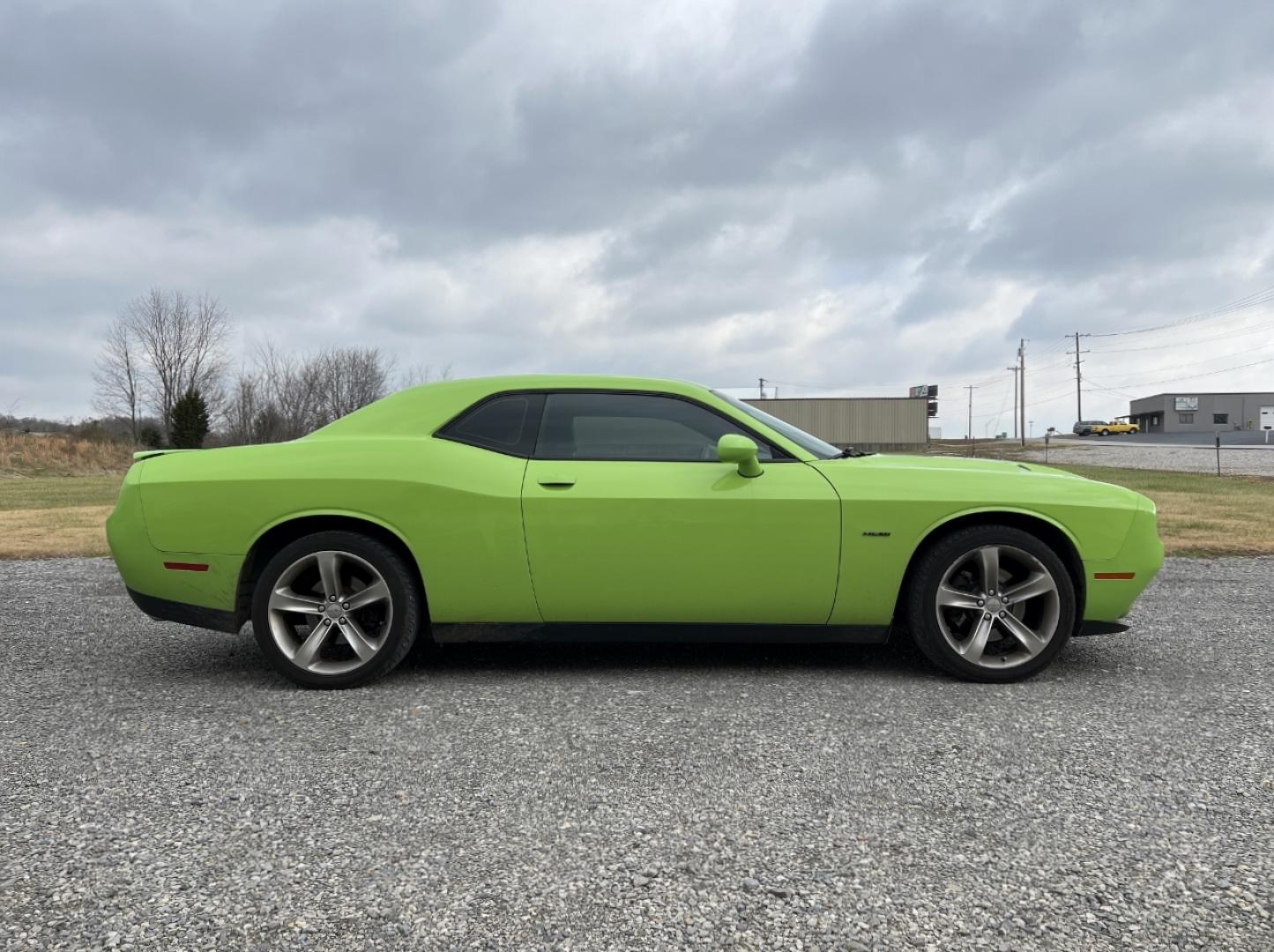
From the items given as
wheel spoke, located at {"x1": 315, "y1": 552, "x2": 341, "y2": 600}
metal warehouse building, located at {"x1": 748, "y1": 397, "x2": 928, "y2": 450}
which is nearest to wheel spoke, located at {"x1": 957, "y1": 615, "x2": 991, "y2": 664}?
wheel spoke, located at {"x1": 315, "y1": 552, "x2": 341, "y2": 600}

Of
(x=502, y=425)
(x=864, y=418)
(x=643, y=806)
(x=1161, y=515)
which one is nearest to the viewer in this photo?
(x=643, y=806)

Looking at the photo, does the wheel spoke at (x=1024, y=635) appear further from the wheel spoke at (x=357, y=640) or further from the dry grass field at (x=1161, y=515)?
the dry grass field at (x=1161, y=515)

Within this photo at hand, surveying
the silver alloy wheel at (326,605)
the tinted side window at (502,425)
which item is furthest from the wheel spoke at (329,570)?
the tinted side window at (502,425)

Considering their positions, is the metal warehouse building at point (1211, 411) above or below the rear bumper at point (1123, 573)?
above

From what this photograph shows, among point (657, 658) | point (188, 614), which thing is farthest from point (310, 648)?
point (657, 658)

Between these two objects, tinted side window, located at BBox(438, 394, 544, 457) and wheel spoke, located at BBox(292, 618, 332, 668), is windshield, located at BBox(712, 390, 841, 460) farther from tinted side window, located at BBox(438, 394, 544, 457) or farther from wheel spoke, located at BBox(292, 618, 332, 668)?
wheel spoke, located at BBox(292, 618, 332, 668)

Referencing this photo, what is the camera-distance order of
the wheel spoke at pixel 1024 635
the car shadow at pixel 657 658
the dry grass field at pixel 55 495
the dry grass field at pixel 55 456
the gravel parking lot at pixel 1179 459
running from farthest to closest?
the dry grass field at pixel 55 456 → the gravel parking lot at pixel 1179 459 → the dry grass field at pixel 55 495 → the car shadow at pixel 657 658 → the wheel spoke at pixel 1024 635

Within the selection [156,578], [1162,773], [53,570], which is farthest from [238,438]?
[1162,773]

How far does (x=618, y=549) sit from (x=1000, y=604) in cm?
169

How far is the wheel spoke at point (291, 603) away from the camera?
363cm

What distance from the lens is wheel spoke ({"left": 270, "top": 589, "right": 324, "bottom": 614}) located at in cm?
363

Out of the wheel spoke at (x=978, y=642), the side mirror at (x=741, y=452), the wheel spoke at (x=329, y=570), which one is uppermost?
the side mirror at (x=741, y=452)

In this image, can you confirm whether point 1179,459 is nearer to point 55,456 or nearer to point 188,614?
point 188,614

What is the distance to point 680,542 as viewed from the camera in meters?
3.59
